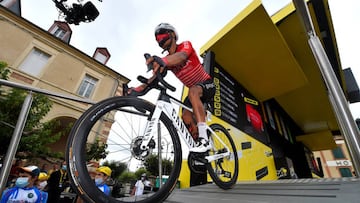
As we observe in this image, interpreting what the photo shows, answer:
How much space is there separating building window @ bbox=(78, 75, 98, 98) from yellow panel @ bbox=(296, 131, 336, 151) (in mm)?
12726

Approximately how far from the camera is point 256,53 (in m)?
4.39

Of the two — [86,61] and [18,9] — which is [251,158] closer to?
[86,61]

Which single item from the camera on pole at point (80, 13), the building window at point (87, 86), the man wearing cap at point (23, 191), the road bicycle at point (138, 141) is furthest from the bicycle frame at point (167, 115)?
the building window at point (87, 86)

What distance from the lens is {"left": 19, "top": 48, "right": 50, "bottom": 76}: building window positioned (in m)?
9.25

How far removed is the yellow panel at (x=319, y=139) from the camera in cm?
954

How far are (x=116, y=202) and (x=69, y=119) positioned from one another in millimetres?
10684

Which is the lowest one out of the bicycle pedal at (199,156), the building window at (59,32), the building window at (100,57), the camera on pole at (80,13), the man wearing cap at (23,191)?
the man wearing cap at (23,191)

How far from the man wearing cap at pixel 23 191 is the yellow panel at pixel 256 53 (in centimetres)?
421

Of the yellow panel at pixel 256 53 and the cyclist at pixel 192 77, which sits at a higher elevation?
the yellow panel at pixel 256 53

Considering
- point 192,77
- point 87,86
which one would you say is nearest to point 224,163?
point 192,77

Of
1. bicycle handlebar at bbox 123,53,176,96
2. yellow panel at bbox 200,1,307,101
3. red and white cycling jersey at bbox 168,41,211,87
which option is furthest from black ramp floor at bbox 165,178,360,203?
yellow panel at bbox 200,1,307,101

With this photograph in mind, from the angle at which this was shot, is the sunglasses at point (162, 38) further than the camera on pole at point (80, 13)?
No

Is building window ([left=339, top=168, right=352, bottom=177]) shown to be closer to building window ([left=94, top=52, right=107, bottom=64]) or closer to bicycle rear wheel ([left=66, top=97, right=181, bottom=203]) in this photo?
bicycle rear wheel ([left=66, top=97, right=181, bottom=203])

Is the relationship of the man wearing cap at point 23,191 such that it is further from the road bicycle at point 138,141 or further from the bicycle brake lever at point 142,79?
the bicycle brake lever at point 142,79
